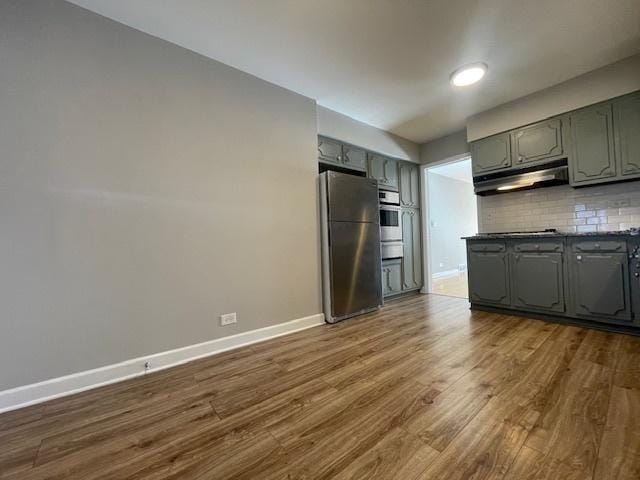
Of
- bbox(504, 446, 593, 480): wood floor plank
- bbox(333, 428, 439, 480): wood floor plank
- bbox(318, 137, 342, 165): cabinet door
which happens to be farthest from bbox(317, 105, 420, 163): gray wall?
bbox(504, 446, 593, 480): wood floor plank

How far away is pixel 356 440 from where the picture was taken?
47.7 inches

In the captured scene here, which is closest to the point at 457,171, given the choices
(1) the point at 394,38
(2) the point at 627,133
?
(2) the point at 627,133

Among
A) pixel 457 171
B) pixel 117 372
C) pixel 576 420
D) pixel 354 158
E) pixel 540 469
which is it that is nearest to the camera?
pixel 540 469

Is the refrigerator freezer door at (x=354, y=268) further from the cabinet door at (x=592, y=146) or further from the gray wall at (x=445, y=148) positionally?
the cabinet door at (x=592, y=146)

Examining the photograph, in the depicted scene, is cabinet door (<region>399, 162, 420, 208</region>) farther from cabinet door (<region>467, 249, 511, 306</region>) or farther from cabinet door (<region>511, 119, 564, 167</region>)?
cabinet door (<region>511, 119, 564, 167</region>)

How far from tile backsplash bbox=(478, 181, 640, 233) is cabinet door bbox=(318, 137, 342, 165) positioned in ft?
7.69

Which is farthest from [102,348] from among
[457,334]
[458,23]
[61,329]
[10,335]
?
[458,23]

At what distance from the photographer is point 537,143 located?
3.12 meters

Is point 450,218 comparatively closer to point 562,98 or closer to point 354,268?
point 562,98

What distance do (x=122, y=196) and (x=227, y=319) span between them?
133cm

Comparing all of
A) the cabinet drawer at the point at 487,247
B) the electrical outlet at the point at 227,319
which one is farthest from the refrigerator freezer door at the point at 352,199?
the electrical outlet at the point at 227,319

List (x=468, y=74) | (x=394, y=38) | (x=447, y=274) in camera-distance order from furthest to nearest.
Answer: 1. (x=447, y=274)
2. (x=468, y=74)
3. (x=394, y=38)

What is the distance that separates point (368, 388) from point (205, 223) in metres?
1.86

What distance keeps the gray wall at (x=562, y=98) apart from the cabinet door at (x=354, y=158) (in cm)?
155
